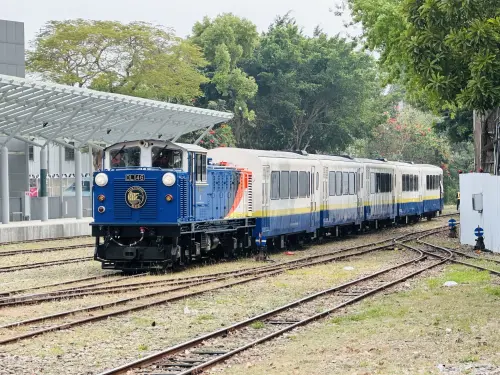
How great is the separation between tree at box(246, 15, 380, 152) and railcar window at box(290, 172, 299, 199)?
40870 millimetres

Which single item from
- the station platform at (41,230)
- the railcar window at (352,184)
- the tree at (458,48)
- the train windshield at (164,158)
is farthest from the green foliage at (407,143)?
the train windshield at (164,158)

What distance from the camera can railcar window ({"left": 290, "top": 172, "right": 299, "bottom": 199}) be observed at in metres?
28.8

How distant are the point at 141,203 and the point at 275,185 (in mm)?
6849

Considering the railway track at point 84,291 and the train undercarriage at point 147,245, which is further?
the train undercarriage at point 147,245

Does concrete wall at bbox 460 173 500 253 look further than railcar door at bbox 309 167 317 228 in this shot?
No

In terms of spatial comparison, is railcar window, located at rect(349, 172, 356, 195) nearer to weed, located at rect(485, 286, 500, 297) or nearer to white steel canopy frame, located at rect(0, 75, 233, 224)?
white steel canopy frame, located at rect(0, 75, 233, 224)

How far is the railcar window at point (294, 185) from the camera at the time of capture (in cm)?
2878

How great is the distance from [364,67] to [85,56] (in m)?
22.3

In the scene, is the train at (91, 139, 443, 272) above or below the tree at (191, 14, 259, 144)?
below

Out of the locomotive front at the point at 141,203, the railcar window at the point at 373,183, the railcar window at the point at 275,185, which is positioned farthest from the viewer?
the railcar window at the point at 373,183

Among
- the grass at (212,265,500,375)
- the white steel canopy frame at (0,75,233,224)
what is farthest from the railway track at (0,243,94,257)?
the grass at (212,265,500,375)

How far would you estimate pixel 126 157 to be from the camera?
21609mm

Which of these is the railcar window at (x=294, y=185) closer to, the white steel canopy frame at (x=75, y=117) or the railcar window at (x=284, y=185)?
the railcar window at (x=284, y=185)

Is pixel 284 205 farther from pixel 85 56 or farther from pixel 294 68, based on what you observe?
pixel 294 68
